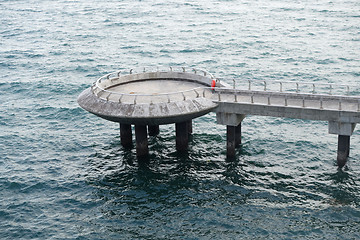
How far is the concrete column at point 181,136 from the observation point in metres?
50.6

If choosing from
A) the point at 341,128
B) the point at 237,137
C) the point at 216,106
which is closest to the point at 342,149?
the point at 341,128

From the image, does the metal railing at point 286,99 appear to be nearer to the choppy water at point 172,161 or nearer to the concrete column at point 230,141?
the concrete column at point 230,141

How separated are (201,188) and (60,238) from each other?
13476 millimetres

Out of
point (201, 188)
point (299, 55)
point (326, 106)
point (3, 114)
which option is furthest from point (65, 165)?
point (299, 55)

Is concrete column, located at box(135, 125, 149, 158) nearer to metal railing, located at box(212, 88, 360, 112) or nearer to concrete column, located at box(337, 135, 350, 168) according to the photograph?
metal railing, located at box(212, 88, 360, 112)

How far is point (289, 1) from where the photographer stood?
141 meters

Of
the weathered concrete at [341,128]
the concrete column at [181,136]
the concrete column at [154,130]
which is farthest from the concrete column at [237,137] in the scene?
the weathered concrete at [341,128]

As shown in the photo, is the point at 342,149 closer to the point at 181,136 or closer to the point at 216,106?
the point at 216,106

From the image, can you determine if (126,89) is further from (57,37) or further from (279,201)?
(57,37)

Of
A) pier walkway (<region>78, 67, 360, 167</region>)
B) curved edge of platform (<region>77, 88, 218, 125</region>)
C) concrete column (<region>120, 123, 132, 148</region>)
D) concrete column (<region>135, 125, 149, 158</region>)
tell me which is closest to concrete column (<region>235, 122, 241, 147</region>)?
pier walkway (<region>78, 67, 360, 167</region>)

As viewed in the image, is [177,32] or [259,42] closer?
[259,42]

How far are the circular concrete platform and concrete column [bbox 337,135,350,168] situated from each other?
12.1 metres

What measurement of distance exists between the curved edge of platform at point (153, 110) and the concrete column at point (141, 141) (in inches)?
107

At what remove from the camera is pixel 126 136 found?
53594mm
